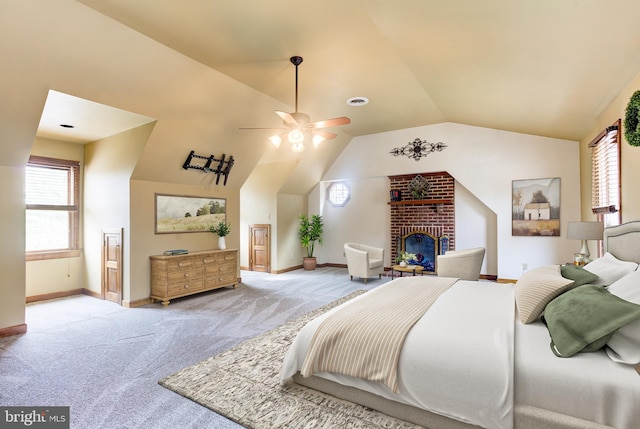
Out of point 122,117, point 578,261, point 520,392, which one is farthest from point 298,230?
point 520,392

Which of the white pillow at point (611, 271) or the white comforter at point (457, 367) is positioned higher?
the white pillow at point (611, 271)

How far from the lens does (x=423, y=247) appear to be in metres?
7.18

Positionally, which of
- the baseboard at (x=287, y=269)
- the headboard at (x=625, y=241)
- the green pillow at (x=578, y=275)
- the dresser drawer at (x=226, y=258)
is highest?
the headboard at (x=625, y=241)

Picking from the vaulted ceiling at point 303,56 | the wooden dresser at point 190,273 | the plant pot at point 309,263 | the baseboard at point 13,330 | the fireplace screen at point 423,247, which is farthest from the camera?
the plant pot at point 309,263

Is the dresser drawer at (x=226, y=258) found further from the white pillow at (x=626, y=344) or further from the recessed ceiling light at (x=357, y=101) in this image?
the white pillow at (x=626, y=344)

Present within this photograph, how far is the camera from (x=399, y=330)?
6.70 ft

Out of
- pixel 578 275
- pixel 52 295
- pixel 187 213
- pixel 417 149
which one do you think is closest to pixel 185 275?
pixel 187 213

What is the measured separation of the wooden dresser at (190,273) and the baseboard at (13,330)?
4.94ft

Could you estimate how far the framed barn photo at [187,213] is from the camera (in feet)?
17.0

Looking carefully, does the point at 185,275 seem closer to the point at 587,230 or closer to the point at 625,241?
the point at 625,241

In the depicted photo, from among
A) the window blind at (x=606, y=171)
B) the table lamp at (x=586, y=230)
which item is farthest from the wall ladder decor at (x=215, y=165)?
the window blind at (x=606, y=171)

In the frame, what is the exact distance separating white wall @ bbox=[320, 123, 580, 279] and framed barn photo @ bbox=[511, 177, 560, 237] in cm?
8

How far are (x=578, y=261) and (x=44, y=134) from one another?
777 centimetres

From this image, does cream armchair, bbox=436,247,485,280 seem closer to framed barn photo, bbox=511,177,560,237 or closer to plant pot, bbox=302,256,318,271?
framed barn photo, bbox=511,177,560,237
